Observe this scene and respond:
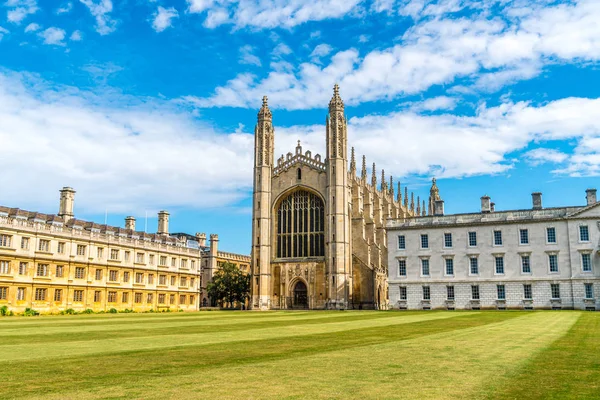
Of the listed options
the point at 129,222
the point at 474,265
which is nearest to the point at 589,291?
the point at 474,265

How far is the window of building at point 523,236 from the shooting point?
5484cm

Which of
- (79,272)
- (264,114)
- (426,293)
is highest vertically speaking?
(264,114)

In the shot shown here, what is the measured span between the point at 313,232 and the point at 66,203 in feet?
95.1

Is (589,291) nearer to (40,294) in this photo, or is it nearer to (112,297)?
(112,297)

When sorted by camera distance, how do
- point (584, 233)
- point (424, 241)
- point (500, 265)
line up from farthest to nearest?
1. point (424, 241)
2. point (500, 265)
3. point (584, 233)

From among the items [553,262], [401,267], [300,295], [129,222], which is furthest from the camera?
[129,222]

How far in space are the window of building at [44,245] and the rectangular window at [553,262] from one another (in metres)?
45.9

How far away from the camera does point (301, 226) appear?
7269 cm

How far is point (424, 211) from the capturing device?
108688 mm

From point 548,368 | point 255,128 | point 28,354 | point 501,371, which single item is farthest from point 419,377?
point 255,128

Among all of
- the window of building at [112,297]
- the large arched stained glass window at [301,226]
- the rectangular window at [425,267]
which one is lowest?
the window of building at [112,297]

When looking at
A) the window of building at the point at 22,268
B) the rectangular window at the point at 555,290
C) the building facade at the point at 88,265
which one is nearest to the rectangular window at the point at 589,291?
the rectangular window at the point at 555,290

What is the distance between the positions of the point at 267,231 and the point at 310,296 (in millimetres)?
9898

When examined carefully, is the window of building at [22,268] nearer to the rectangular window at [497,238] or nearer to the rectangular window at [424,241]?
the rectangular window at [424,241]
